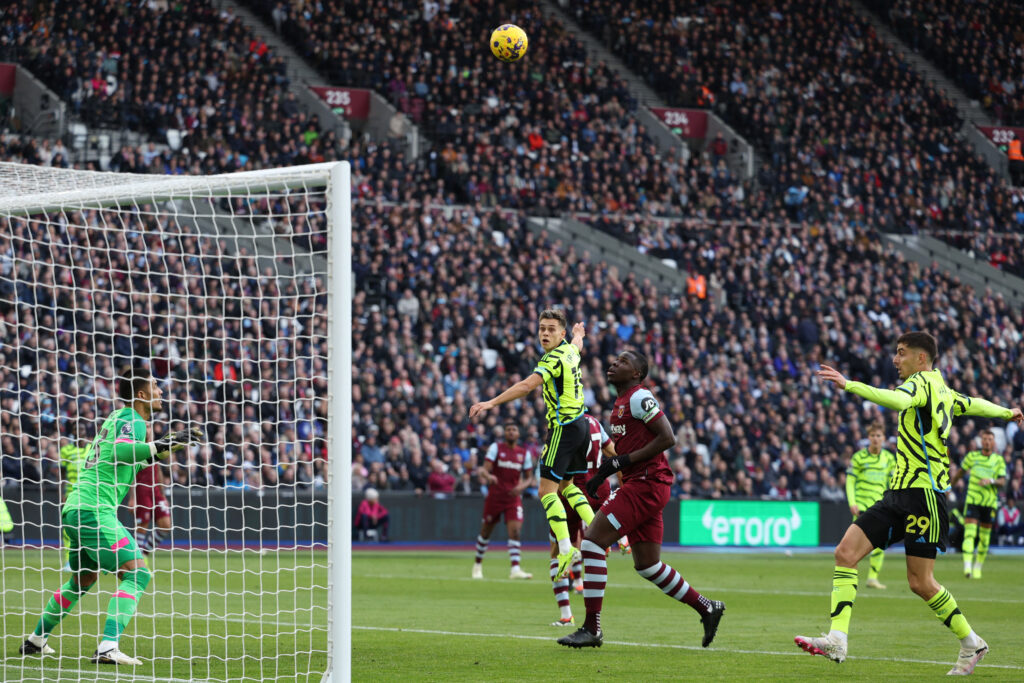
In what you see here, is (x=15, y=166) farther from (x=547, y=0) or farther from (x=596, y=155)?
(x=547, y=0)

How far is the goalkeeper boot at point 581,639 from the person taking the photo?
34.9 feet

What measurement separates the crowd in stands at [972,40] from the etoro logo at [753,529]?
1995cm

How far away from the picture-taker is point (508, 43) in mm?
20125

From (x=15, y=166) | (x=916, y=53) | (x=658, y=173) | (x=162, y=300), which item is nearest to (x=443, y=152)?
(x=658, y=173)

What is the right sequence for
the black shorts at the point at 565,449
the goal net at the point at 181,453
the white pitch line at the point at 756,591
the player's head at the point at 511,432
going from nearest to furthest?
the goal net at the point at 181,453
the black shorts at the point at 565,449
the white pitch line at the point at 756,591
the player's head at the point at 511,432

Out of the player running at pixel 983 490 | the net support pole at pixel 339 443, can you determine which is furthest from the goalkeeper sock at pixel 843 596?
the player running at pixel 983 490

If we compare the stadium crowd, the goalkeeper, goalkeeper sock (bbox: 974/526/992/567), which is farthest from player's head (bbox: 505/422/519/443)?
the goalkeeper

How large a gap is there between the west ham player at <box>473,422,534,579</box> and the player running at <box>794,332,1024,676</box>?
1053cm

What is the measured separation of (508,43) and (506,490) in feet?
21.0

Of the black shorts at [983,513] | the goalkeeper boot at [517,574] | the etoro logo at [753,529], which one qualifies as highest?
the black shorts at [983,513]

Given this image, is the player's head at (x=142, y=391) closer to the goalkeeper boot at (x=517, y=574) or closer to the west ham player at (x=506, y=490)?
the west ham player at (x=506, y=490)

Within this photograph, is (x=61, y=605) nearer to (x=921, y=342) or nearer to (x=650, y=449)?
(x=650, y=449)

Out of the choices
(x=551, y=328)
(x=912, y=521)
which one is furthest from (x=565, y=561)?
(x=912, y=521)

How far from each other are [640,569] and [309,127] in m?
25.5
